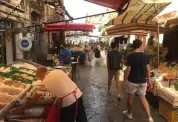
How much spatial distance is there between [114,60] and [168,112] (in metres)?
2.94

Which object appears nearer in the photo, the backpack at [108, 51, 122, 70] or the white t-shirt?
the white t-shirt

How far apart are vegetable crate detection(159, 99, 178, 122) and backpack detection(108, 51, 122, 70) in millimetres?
2378

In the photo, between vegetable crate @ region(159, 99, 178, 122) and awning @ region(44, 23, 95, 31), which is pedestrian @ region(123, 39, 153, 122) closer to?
vegetable crate @ region(159, 99, 178, 122)

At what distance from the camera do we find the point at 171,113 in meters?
5.80

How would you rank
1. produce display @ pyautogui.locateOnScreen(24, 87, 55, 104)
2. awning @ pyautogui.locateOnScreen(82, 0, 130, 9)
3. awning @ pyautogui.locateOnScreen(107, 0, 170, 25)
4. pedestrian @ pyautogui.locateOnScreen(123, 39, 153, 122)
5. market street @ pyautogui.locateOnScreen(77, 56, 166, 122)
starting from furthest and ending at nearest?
1. awning @ pyautogui.locateOnScreen(107, 0, 170, 25)
2. awning @ pyautogui.locateOnScreen(82, 0, 130, 9)
3. market street @ pyautogui.locateOnScreen(77, 56, 166, 122)
4. pedestrian @ pyautogui.locateOnScreen(123, 39, 153, 122)
5. produce display @ pyautogui.locateOnScreen(24, 87, 55, 104)

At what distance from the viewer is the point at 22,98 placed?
12.7ft

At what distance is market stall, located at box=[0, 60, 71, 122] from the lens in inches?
139

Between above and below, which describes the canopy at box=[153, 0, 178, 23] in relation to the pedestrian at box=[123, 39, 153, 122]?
above

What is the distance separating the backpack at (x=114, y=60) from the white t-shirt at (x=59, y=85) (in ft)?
14.5

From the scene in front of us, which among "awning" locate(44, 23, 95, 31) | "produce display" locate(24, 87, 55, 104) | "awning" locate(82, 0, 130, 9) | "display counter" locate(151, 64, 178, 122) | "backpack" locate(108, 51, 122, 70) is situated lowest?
"display counter" locate(151, 64, 178, 122)

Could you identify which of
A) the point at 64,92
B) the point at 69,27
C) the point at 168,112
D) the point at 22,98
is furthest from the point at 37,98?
the point at 69,27

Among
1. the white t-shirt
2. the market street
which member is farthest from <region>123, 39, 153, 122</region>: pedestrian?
the white t-shirt

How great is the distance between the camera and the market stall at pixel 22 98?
11.6 ft

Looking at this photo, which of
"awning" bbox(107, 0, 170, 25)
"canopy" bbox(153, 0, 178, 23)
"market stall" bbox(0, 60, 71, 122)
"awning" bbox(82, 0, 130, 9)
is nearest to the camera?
"market stall" bbox(0, 60, 71, 122)
